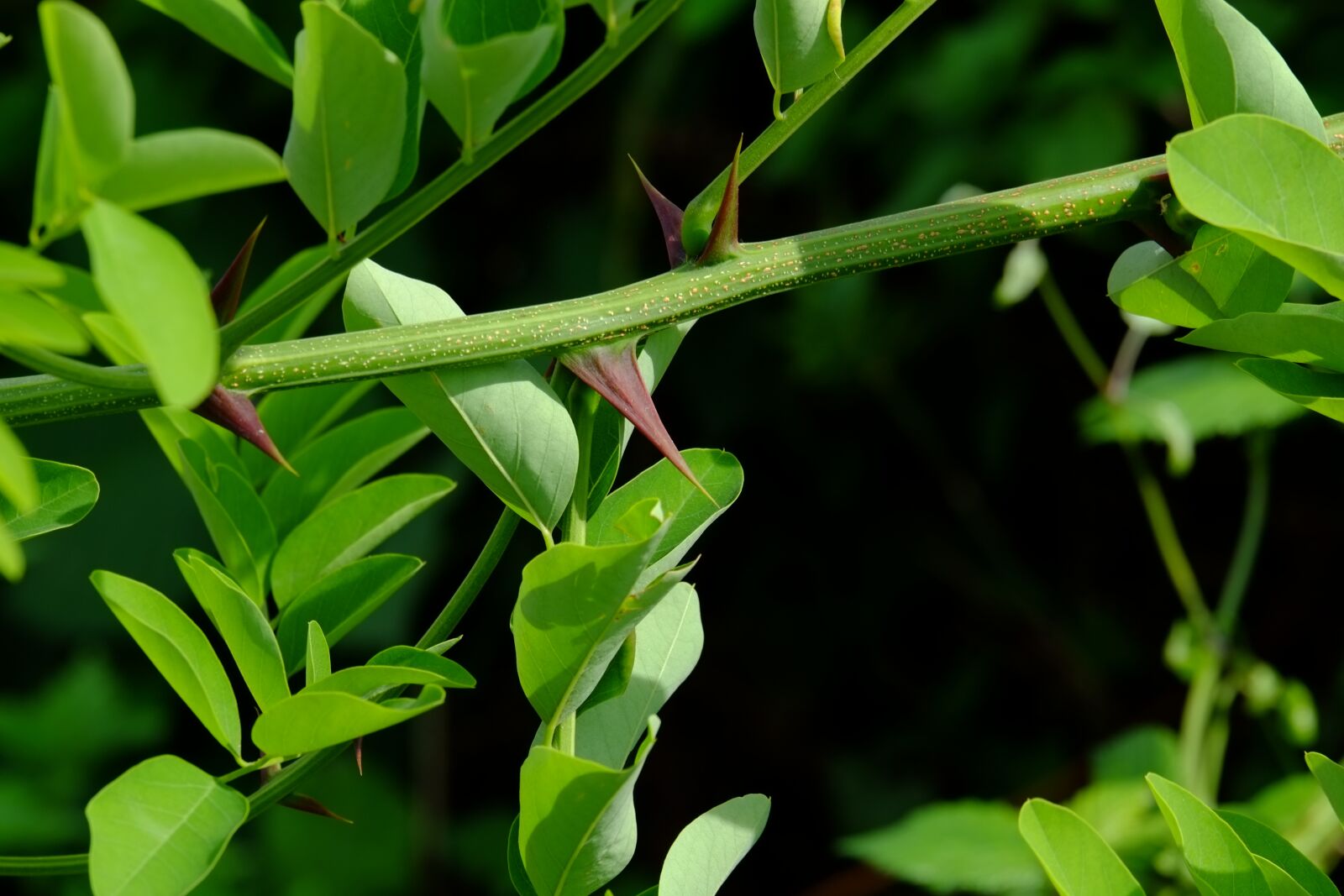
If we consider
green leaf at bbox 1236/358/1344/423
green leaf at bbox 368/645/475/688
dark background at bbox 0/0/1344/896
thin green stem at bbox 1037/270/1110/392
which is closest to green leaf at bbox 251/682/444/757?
green leaf at bbox 368/645/475/688

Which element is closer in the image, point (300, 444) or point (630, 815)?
point (630, 815)

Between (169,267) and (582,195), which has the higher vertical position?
(169,267)

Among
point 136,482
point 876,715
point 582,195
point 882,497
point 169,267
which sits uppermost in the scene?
point 169,267

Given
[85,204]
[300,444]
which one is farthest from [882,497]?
[85,204]

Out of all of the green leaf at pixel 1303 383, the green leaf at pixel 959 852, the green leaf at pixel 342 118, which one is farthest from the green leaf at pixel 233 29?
the green leaf at pixel 959 852

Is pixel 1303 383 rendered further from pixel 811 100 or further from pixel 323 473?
pixel 323 473

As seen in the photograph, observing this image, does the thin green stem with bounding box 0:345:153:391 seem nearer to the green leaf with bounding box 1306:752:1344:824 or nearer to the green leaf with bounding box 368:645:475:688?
the green leaf with bounding box 368:645:475:688

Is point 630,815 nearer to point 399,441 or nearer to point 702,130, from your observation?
point 399,441
